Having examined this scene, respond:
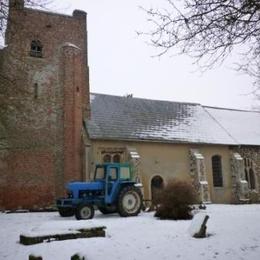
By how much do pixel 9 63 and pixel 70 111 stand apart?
192 inches

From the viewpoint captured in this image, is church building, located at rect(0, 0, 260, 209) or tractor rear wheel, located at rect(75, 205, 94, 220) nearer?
tractor rear wheel, located at rect(75, 205, 94, 220)

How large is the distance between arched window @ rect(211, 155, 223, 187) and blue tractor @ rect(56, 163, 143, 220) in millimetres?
12407

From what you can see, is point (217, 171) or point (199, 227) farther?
point (217, 171)

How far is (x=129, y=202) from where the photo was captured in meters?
17.1

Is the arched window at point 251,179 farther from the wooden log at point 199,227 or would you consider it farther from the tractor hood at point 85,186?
the wooden log at point 199,227

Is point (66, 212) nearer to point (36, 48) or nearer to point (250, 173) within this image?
point (36, 48)

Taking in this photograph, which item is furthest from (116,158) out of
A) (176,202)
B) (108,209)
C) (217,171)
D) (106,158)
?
(176,202)

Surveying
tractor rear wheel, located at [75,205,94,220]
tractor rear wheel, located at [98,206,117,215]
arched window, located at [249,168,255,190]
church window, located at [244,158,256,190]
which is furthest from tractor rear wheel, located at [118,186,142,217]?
arched window, located at [249,168,255,190]

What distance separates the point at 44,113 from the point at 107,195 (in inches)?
350

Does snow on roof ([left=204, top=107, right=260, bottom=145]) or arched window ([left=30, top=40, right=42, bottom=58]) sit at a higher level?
arched window ([left=30, top=40, right=42, bottom=58])

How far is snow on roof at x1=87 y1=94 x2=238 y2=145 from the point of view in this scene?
25.6m

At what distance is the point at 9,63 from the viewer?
901 inches

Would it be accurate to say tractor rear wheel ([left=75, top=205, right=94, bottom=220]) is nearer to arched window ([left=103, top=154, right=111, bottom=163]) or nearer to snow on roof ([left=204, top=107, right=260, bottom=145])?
arched window ([left=103, top=154, right=111, bottom=163])

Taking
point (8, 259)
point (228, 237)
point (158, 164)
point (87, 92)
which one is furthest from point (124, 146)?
point (8, 259)
